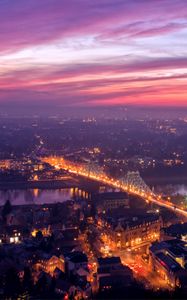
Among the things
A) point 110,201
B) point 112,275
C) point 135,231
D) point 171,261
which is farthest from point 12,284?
point 110,201

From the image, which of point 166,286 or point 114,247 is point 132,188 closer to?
point 114,247

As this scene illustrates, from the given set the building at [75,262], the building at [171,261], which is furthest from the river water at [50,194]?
the building at [75,262]

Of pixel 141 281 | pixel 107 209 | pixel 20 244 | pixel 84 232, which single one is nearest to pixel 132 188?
pixel 107 209

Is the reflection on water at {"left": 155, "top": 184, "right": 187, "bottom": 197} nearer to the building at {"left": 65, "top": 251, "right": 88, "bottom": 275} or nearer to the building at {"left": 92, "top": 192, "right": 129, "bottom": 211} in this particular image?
the building at {"left": 92, "top": 192, "right": 129, "bottom": 211}

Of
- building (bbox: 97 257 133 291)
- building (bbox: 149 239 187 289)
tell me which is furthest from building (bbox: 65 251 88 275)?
building (bbox: 149 239 187 289)

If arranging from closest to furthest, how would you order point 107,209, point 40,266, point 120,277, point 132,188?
point 120,277, point 40,266, point 107,209, point 132,188

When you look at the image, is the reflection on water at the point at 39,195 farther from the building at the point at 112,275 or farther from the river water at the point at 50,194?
the building at the point at 112,275

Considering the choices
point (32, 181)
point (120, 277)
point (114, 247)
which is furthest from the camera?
point (32, 181)
